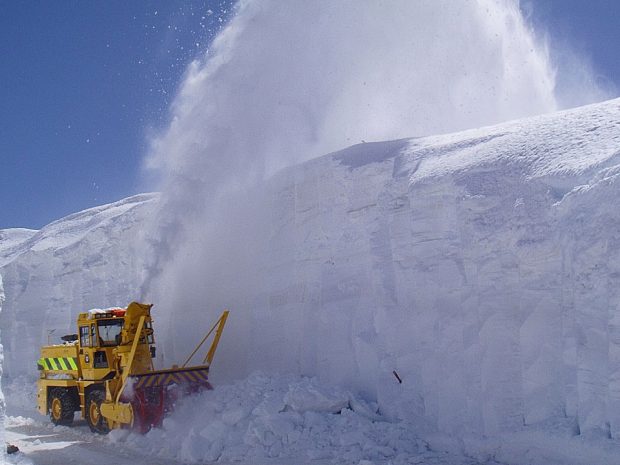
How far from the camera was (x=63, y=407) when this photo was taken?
14305mm

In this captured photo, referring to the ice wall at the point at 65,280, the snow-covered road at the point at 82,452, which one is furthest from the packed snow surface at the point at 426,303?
the ice wall at the point at 65,280

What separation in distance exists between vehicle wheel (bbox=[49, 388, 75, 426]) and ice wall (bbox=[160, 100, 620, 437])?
3398 millimetres

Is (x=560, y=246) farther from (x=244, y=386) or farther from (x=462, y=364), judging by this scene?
(x=244, y=386)

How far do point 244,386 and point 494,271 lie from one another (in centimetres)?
532

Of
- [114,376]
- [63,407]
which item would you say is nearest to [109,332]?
[114,376]

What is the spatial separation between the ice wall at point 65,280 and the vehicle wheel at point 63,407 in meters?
6.78

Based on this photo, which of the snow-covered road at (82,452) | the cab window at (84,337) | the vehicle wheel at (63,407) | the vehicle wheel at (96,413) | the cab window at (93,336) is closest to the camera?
the snow-covered road at (82,452)

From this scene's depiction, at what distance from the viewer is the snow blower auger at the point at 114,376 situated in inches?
469

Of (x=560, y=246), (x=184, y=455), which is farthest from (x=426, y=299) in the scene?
(x=184, y=455)

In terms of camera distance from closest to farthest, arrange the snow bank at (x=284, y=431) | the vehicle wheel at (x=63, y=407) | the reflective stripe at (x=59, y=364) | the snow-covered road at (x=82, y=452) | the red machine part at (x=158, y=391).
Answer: the snow-covered road at (x=82, y=452) < the snow bank at (x=284, y=431) < the red machine part at (x=158, y=391) < the vehicle wheel at (x=63, y=407) < the reflective stripe at (x=59, y=364)

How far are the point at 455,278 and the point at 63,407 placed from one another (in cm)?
929

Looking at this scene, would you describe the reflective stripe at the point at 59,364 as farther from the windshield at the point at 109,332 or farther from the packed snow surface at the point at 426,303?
the packed snow surface at the point at 426,303

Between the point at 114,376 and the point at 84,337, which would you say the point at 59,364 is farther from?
the point at 114,376

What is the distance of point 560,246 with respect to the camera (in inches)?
353
